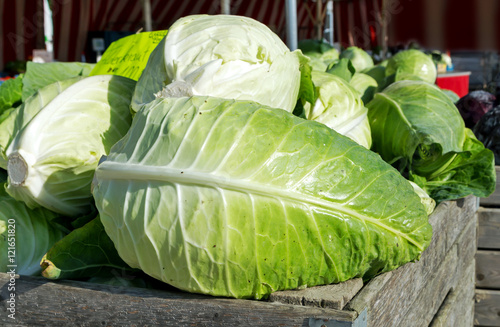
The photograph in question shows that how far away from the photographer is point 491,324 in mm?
2740

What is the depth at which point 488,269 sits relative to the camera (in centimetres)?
270

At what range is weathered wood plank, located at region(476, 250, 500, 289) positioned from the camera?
8.79ft

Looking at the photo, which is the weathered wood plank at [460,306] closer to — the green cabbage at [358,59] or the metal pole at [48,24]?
the green cabbage at [358,59]

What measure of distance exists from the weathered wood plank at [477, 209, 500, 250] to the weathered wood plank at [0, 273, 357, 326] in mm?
1899

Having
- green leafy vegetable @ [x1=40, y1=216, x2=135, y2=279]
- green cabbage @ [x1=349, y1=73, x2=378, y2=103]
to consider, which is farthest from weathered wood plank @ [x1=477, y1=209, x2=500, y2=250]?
green leafy vegetable @ [x1=40, y1=216, x2=135, y2=279]

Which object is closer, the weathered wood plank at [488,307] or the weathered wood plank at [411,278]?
the weathered wood plank at [411,278]

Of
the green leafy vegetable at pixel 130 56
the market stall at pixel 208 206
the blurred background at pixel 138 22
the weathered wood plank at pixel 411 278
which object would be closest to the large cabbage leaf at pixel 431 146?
the weathered wood plank at pixel 411 278

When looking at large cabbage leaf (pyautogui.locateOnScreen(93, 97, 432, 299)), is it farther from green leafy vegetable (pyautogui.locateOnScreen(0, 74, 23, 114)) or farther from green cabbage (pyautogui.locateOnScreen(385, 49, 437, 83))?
green cabbage (pyautogui.locateOnScreen(385, 49, 437, 83))

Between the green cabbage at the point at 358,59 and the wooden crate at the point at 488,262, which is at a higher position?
the green cabbage at the point at 358,59

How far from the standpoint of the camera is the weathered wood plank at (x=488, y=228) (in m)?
2.63

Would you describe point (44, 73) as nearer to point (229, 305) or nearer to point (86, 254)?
point (86, 254)

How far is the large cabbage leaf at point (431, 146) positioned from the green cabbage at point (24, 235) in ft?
4.29

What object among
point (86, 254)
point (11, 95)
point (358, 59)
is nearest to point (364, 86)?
point (11, 95)

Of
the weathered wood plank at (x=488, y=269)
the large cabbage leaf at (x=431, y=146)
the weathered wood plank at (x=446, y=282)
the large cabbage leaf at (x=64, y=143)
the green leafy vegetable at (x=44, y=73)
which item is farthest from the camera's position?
the weathered wood plank at (x=488, y=269)
